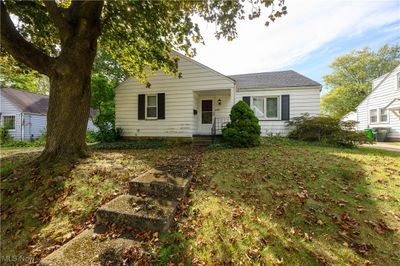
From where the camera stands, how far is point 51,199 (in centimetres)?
344

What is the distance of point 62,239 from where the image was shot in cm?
254

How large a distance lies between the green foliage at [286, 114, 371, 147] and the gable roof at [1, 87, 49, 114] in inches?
916

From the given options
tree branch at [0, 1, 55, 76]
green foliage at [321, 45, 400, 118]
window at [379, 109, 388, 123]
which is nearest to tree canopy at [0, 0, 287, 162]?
tree branch at [0, 1, 55, 76]

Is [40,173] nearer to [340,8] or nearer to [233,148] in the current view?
[233,148]

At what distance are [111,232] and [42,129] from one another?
71.4 feet

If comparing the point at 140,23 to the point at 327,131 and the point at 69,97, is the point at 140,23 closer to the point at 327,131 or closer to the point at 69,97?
the point at 69,97

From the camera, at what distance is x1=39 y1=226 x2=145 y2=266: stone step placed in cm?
204

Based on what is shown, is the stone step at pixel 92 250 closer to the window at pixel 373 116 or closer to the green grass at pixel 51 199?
the green grass at pixel 51 199

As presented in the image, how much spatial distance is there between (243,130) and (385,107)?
48.2 ft

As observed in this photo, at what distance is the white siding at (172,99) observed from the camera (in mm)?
10031

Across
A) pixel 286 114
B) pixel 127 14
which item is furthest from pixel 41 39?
pixel 286 114

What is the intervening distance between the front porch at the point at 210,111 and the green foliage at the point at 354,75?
80.4 ft

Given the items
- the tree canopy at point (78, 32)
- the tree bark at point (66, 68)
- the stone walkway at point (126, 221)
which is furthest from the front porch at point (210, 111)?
the stone walkway at point (126, 221)

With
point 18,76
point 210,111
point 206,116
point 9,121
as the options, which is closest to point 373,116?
point 210,111
